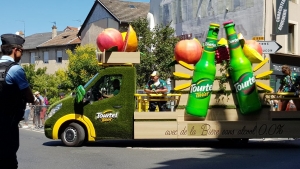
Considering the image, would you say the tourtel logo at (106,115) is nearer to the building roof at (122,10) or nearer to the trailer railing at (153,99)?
the trailer railing at (153,99)

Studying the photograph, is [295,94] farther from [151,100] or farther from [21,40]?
[21,40]

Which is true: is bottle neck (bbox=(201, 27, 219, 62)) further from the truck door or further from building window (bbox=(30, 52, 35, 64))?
building window (bbox=(30, 52, 35, 64))

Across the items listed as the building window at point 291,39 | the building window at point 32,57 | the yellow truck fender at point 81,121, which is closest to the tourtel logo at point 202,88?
the yellow truck fender at point 81,121

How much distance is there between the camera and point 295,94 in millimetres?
12523

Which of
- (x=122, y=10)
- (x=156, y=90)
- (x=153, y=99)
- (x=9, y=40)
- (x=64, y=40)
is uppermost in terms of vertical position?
(x=122, y=10)

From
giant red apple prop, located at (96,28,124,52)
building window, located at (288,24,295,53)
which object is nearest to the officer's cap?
giant red apple prop, located at (96,28,124,52)

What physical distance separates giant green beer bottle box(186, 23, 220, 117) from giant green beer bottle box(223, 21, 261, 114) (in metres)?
0.42

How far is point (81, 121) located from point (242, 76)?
4100mm

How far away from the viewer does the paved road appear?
9.38 meters

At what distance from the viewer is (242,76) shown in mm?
12000

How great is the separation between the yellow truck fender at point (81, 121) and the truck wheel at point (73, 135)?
0.15m

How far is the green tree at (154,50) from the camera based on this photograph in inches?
1026

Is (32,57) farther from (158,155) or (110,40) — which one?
(158,155)

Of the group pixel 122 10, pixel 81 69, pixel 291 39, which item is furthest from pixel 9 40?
pixel 122 10
